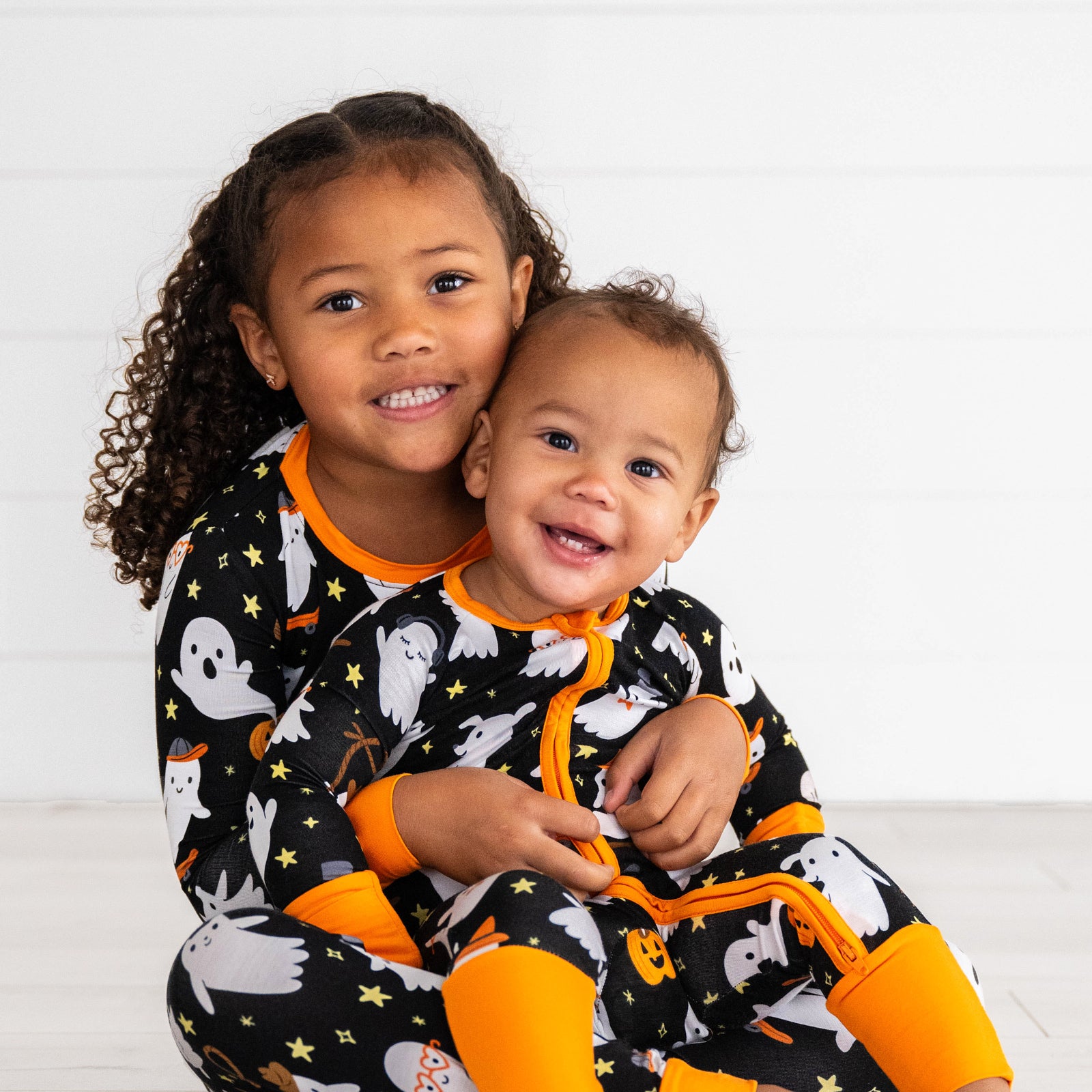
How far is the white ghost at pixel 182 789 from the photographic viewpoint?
1.12 meters

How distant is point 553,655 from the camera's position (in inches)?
41.4

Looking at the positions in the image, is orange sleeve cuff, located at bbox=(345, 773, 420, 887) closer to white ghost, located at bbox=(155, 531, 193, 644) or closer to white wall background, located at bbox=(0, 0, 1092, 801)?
white ghost, located at bbox=(155, 531, 193, 644)

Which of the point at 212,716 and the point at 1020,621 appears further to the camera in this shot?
the point at 1020,621

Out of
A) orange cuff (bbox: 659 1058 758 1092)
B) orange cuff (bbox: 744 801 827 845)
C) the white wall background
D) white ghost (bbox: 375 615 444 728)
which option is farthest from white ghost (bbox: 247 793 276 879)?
the white wall background

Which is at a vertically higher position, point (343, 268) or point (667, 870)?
point (343, 268)

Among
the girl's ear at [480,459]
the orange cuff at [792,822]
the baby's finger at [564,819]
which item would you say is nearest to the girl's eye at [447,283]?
the girl's ear at [480,459]

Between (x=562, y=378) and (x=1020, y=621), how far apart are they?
1302 mm

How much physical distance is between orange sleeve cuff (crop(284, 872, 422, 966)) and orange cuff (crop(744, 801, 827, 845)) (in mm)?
354

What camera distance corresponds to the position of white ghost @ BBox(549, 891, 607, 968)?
850mm

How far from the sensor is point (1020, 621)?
2049 millimetres

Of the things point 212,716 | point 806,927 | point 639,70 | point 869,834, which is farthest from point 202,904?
point 639,70

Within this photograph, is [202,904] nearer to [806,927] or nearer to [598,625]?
[598,625]

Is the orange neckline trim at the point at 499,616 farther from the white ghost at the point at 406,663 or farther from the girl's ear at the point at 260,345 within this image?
the girl's ear at the point at 260,345

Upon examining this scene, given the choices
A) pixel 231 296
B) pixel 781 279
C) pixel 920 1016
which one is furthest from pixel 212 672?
pixel 781 279
